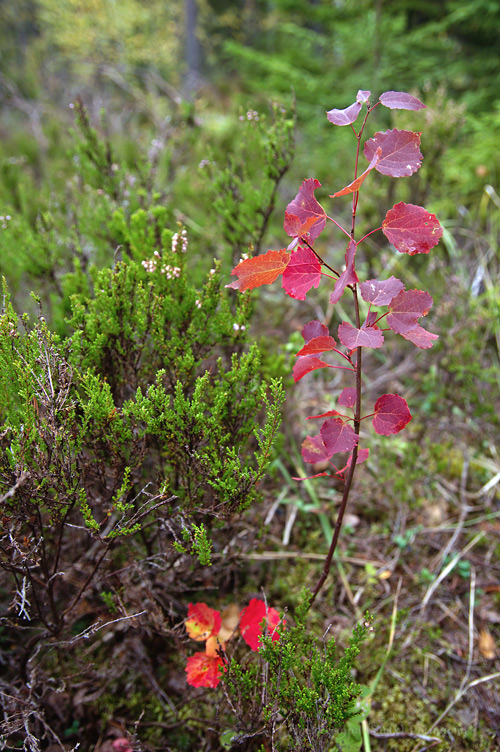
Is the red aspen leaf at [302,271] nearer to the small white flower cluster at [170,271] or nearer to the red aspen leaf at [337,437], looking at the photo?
the red aspen leaf at [337,437]

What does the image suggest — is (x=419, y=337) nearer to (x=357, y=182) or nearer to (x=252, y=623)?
(x=357, y=182)

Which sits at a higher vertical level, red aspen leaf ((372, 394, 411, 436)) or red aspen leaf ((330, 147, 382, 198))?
red aspen leaf ((330, 147, 382, 198))

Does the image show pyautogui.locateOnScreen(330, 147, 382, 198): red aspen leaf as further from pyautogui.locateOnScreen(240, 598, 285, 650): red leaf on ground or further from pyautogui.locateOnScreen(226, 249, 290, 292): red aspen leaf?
pyautogui.locateOnScreen(240, 598, 285, 650): red leaf on ground

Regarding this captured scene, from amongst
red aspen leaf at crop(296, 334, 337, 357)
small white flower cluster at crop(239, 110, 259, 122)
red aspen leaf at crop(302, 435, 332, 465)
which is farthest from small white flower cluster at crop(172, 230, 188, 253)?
small white flower cluster at crop(239, 110, 259, 122)

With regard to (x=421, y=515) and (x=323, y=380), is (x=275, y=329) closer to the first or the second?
(x=323, y=380)

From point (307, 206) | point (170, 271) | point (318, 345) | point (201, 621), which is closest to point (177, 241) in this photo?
point (170, 271)

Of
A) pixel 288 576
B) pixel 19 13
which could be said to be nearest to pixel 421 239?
pixel 288 576
